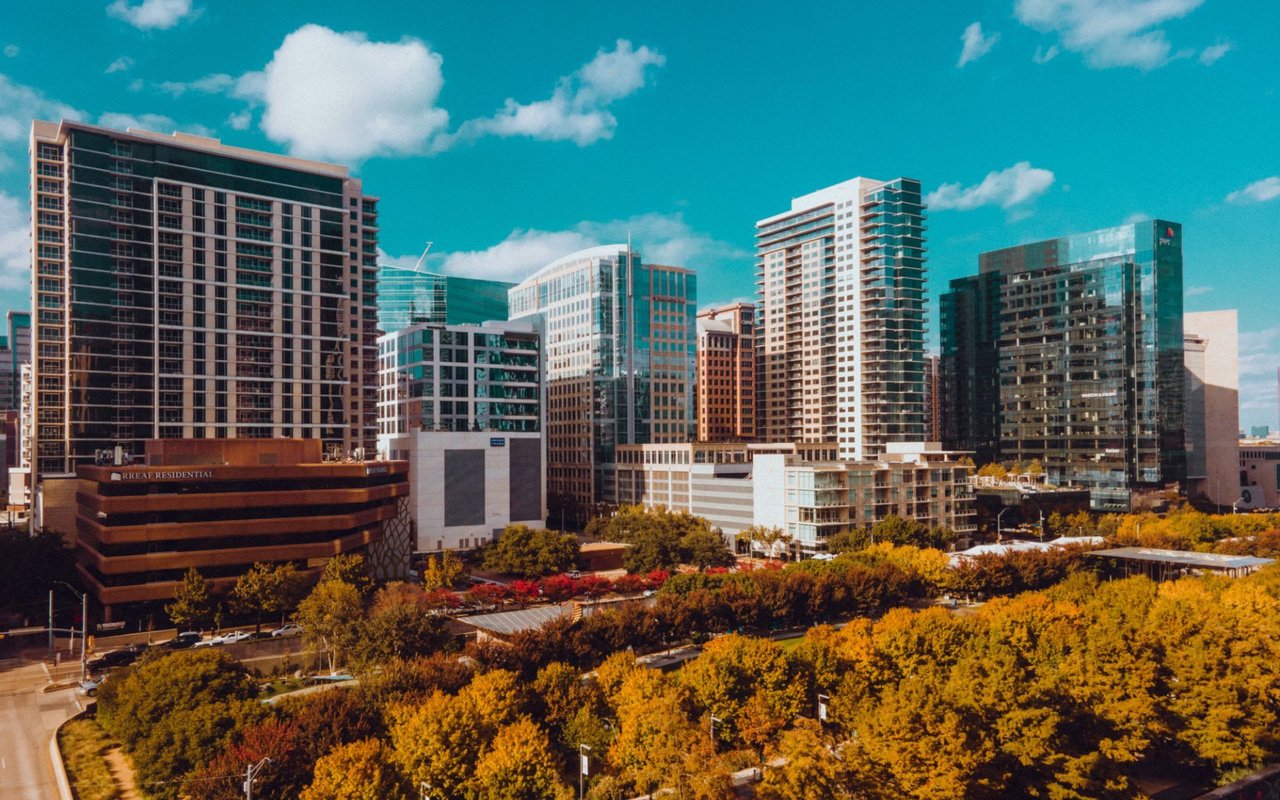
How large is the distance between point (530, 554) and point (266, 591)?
37.0 m

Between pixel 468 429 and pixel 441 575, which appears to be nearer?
pixel 441 575

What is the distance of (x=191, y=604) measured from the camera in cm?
8088

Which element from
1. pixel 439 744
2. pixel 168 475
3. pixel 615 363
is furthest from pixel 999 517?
pixel 168 475

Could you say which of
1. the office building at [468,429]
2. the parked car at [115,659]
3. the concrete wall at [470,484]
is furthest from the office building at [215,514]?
the office building at [468,429]

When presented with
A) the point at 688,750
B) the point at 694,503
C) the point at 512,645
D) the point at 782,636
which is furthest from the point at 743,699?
Result: the point at 694,503

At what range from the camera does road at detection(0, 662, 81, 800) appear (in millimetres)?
48344

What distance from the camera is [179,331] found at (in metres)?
117

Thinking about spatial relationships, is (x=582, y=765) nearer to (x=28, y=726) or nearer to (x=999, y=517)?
(x=28, y=726)

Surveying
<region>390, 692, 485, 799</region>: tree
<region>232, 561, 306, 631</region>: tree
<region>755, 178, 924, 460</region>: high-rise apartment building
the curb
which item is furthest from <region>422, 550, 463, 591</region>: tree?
<region>755, 178, 924, 460</region>: high-rise apartment building

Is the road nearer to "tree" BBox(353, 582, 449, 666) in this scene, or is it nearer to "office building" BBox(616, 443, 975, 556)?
"tree" BBox(353, 582, 449, 666)

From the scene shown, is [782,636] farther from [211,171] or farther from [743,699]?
[211,171]

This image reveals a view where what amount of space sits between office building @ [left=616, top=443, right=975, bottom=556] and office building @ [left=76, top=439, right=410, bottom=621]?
5846 centimetres

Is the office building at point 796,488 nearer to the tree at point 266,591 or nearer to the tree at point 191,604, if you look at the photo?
the tree at point 266,591

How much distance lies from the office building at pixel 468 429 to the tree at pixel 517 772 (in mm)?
81222
